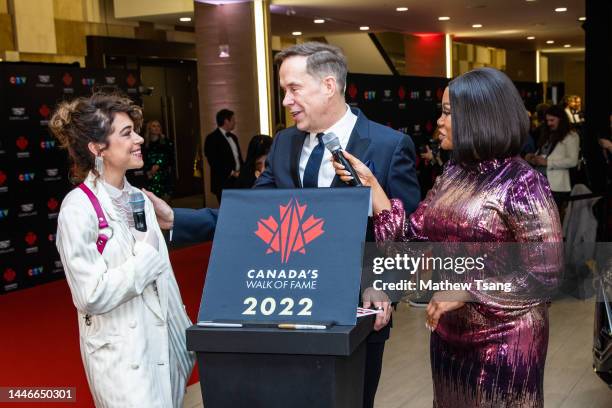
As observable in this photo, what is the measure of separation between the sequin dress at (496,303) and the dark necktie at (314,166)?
0.40m

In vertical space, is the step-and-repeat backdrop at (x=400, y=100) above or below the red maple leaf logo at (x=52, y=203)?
above

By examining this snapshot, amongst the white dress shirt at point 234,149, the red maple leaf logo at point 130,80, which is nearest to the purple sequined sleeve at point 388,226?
the red maple leaf logo at point 130,80

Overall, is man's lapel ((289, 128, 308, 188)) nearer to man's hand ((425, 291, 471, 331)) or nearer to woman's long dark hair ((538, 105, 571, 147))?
Answer: man's hand ((425, 291, 471, 331))

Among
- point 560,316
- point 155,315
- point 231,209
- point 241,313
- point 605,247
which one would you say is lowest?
point 560,316

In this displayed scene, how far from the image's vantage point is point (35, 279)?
751cm

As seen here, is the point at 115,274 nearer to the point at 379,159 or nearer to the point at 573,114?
the point at 379,159

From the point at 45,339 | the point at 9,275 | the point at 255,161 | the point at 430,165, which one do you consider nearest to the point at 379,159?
the point at 45,339

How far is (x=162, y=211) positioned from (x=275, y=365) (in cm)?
97

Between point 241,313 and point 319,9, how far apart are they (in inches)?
493

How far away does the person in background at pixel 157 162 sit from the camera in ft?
34.2

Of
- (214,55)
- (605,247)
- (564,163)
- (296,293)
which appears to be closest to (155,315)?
(296,293)

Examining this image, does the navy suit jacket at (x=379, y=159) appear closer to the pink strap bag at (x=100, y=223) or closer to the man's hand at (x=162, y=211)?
the man's hand at (x=162, y=211)

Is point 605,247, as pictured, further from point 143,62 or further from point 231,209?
point 143,62

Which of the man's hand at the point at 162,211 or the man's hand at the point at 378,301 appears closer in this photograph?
the man's hand at the point at 378,301
